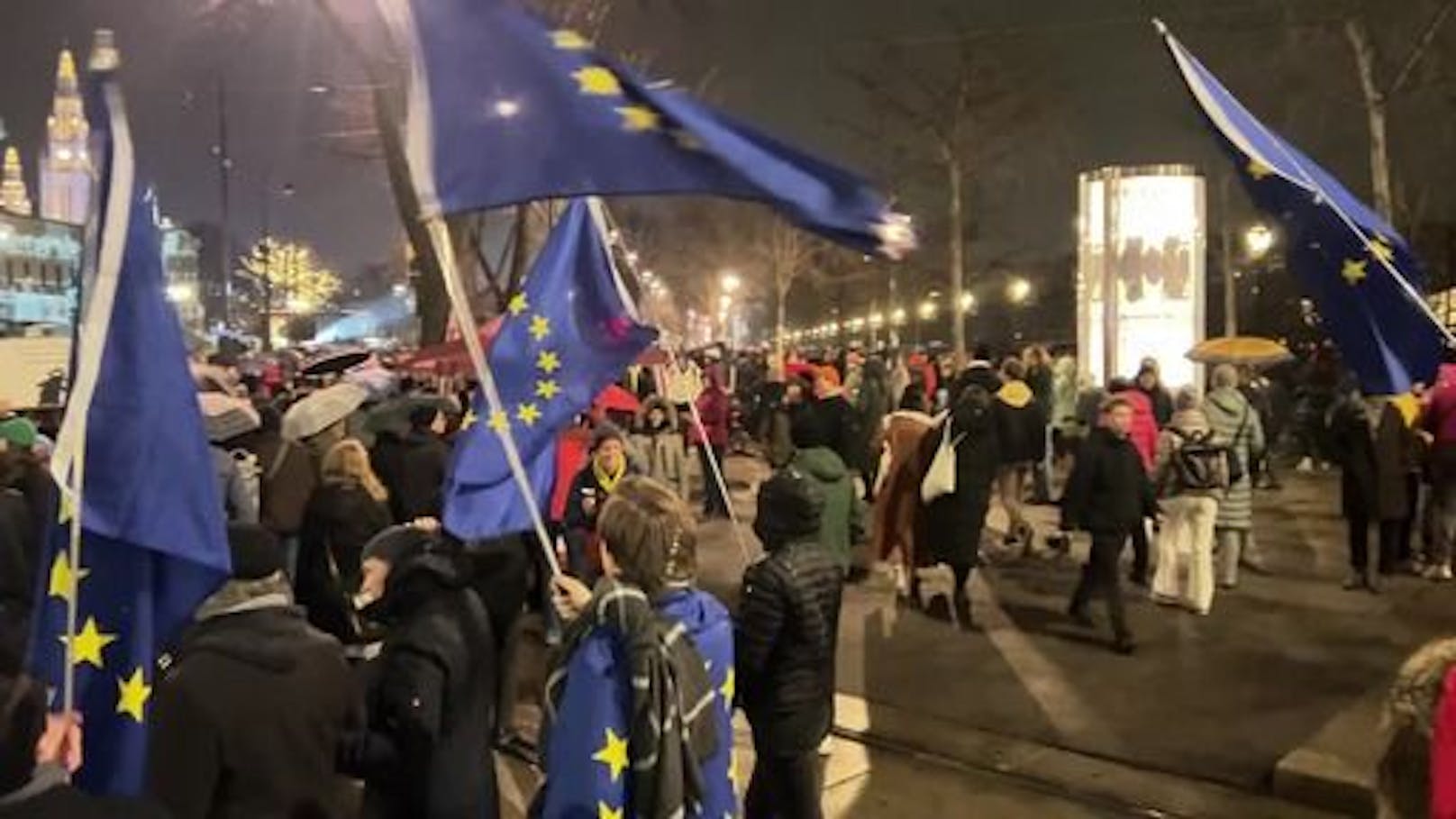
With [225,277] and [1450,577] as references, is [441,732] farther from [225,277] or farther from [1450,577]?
[225,277]

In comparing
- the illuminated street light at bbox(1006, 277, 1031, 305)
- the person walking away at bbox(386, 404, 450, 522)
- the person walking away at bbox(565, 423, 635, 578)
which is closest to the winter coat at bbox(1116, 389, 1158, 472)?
the person walking away at bbox(565, 423, 635, 578)

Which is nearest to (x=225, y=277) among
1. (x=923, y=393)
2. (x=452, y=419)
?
(x=923, y=393)

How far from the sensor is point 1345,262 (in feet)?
17.7

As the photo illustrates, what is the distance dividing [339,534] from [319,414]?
2375mm

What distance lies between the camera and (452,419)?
415 inches

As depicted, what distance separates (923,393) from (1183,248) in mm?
4601

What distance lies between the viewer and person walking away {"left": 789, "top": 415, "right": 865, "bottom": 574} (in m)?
9.96

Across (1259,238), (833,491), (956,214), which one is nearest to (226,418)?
(833,491)

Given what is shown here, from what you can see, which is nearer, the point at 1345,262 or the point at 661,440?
the point at 1345,262

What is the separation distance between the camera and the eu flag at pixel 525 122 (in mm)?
3678

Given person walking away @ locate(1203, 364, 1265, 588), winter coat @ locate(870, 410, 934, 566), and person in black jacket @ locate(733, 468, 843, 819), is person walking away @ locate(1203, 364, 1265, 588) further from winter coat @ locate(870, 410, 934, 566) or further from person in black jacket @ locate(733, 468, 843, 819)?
person in black jacket @ locate(733, 468, 843, 819)

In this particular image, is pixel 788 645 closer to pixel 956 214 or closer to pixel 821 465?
pixel 821 465

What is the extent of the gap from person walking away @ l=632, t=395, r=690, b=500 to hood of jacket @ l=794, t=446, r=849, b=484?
17.5ft

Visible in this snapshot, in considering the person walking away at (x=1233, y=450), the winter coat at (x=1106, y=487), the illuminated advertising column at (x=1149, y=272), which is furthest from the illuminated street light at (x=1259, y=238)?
the winter coat at (x=1106, y=487)
